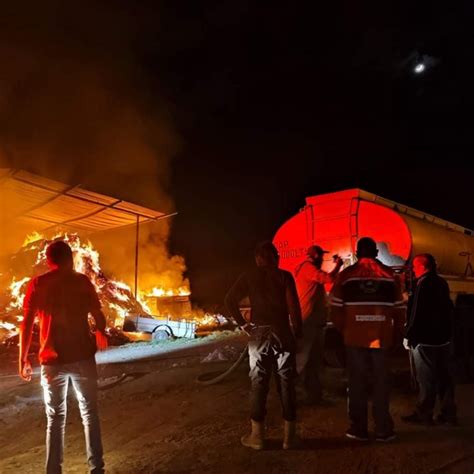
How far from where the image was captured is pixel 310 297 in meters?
5.28

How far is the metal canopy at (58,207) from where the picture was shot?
12.8m

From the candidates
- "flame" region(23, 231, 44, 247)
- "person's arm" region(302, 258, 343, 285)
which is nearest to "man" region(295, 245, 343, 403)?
"person's arm" region(302, 258, 343, 285)

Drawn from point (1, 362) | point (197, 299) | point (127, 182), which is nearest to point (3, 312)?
point (1, 362)

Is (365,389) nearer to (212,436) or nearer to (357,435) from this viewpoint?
(357,435)

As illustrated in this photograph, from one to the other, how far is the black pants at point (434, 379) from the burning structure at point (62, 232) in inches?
402

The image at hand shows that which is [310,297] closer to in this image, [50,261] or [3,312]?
[50,261]

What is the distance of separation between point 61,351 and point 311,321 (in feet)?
9.80

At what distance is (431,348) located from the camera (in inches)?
181

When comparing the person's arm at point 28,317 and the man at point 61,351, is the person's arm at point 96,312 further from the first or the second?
the person's arm at point 28,317

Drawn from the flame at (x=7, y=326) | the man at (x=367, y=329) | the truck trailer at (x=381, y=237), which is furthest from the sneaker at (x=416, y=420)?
the flame at (x=7, y=326)

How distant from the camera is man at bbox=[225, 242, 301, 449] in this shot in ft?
12.8

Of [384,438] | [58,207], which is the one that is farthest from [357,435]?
[58,207]

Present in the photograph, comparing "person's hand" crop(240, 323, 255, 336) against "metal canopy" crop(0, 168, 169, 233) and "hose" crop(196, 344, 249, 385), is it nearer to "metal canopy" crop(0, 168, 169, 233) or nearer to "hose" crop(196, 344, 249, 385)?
"hose" crop(196, 344, 249, 385)

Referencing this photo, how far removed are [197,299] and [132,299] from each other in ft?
34.2
